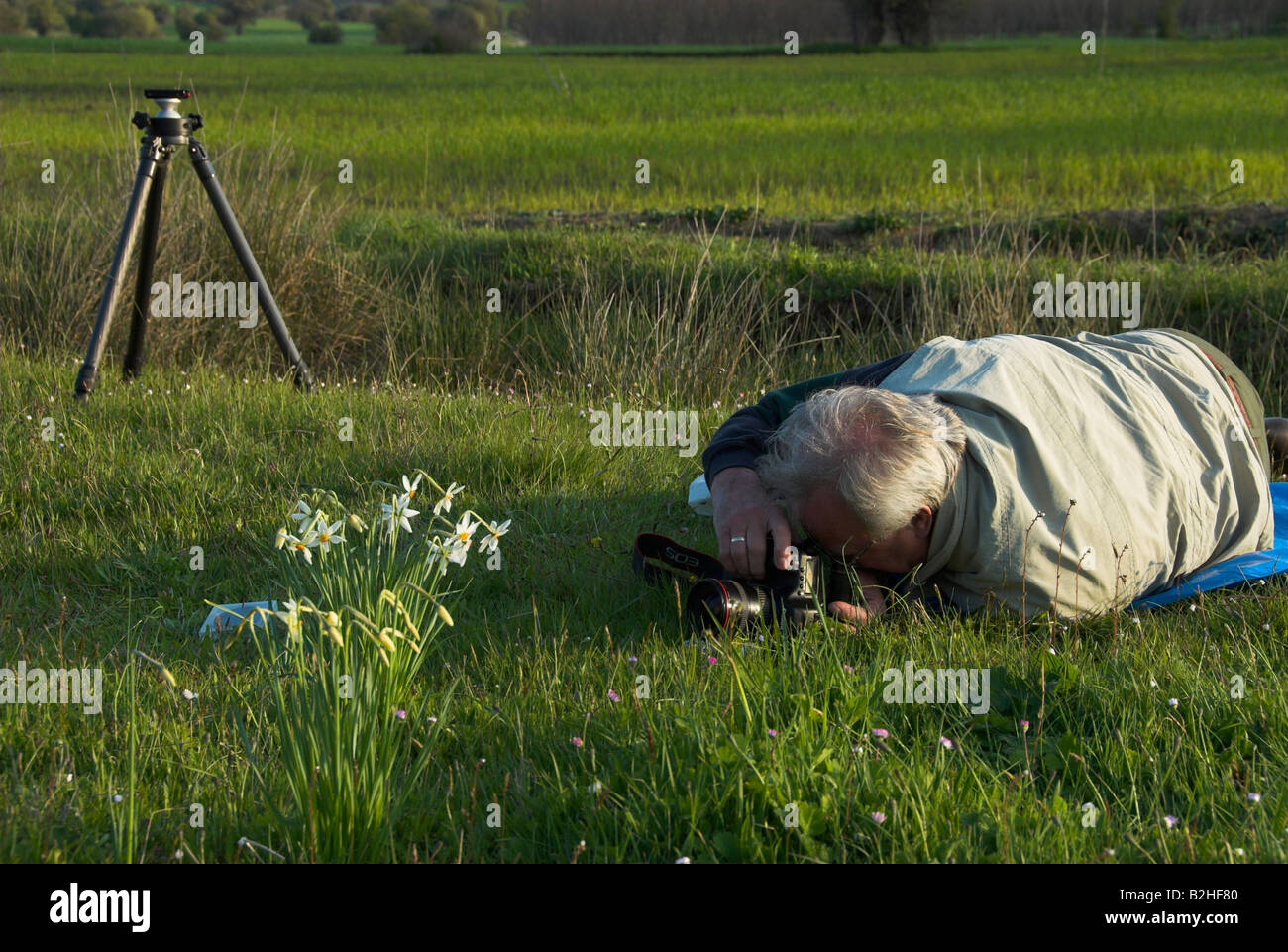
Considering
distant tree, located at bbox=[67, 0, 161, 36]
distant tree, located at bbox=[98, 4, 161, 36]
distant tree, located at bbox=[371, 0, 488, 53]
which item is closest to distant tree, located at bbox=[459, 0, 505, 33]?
distant tree, located at bbox=[371, 0, 488, 53]

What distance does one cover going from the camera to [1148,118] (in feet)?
49.1

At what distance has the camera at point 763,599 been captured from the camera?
8.96ft

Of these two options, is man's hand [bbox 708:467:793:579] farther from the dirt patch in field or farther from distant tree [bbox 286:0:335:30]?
distant tree [bbox 286:0:335:30]

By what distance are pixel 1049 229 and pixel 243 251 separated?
6.02 metres

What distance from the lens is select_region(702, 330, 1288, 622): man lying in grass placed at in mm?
2740

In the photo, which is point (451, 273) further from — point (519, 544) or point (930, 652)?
point (930, 652)

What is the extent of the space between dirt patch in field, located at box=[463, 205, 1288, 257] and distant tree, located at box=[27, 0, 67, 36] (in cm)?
5246

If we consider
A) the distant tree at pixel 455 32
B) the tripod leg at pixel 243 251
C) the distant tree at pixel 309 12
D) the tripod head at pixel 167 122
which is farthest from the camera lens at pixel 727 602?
the distant tree at pixel 309 12

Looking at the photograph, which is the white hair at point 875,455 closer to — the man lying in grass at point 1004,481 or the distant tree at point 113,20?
the man lying in grass at point 1004,481

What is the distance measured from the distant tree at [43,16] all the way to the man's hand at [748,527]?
58.0 m

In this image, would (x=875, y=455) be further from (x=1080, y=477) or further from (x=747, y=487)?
(x=1080, y=477)

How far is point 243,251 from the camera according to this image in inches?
216

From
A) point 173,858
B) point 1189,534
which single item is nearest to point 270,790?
point 173,858

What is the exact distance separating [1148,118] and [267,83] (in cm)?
1886
